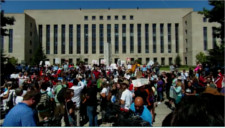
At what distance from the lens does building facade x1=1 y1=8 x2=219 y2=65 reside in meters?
58.7

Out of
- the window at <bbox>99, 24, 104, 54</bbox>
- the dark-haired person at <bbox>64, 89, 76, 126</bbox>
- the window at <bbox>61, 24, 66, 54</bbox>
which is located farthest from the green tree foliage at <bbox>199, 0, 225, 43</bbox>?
the window at <bbox>61, 24, 66, 54</bbox>

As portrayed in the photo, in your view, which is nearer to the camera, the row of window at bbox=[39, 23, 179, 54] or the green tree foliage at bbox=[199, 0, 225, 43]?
the green tree foliage at bbox=[199, 0, 225, 43]

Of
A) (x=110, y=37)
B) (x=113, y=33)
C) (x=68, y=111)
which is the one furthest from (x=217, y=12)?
(x=110, y=37)

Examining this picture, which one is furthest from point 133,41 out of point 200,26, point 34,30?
point 34,30

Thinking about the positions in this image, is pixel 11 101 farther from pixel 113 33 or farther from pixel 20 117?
pixel 113 33

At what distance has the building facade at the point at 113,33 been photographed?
58688mm

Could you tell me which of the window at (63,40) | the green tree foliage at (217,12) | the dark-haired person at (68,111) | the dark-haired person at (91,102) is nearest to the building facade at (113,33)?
the window at (63,40)

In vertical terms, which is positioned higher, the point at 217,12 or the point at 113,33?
the point at 113,33

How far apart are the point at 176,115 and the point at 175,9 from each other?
63.3m

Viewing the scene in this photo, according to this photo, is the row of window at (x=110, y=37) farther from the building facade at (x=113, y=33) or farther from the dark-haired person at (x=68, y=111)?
the dark-haired person at (x=68, y=111)

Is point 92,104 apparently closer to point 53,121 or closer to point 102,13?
point 53,121

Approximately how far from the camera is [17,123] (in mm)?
2809

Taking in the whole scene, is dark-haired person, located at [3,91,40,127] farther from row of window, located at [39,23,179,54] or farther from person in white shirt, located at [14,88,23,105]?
row of window, located at [39,23,179,54]

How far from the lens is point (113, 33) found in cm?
5928
